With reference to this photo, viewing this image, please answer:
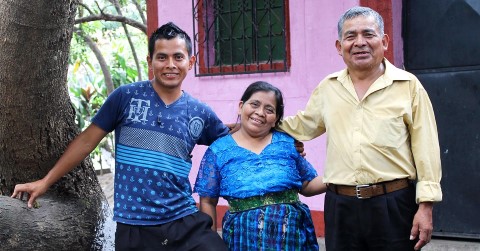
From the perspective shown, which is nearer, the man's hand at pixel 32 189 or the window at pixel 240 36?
the man's hand at pixel 32 189

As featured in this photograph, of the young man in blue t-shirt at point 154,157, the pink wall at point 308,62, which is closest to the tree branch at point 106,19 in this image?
the pink wall at point 308,62

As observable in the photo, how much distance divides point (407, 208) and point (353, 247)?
0.31 metres

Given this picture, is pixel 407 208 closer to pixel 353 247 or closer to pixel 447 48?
pixel 353 247

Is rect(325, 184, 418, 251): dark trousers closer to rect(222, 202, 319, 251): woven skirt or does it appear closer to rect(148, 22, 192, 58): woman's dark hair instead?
rect(222, 202, 319, 251): woven skirt

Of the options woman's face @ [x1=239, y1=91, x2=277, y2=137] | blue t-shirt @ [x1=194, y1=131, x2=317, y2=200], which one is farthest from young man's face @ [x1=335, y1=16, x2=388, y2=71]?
blue t-shirt @ [x1=194, y1=131, x2=317, y2=200]

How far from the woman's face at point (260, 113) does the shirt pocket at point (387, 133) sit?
0.55 m

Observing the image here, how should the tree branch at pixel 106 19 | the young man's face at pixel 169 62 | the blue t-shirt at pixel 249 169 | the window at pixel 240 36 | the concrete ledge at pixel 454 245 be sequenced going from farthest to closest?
the tree branch at pixel 106 19
the window at pixel 240 36
the concrete ledge at pixel 454 245
the blue t-shirt at pixel 249 169
the young man's face at pixel 169 62

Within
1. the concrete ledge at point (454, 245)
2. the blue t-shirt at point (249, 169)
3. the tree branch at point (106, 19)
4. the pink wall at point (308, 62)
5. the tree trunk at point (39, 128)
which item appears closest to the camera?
the tree trunk at point (39, 128)

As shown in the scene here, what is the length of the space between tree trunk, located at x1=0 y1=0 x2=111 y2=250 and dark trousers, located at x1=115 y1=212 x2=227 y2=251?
344 millimetres

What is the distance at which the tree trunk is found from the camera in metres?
3.08

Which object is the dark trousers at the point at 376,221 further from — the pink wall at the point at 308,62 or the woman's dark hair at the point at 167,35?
the pink wall at the point at 308,62

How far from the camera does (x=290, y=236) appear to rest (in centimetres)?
349

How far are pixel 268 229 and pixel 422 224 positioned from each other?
2.39 feet

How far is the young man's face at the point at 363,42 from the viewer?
3.31 meters
